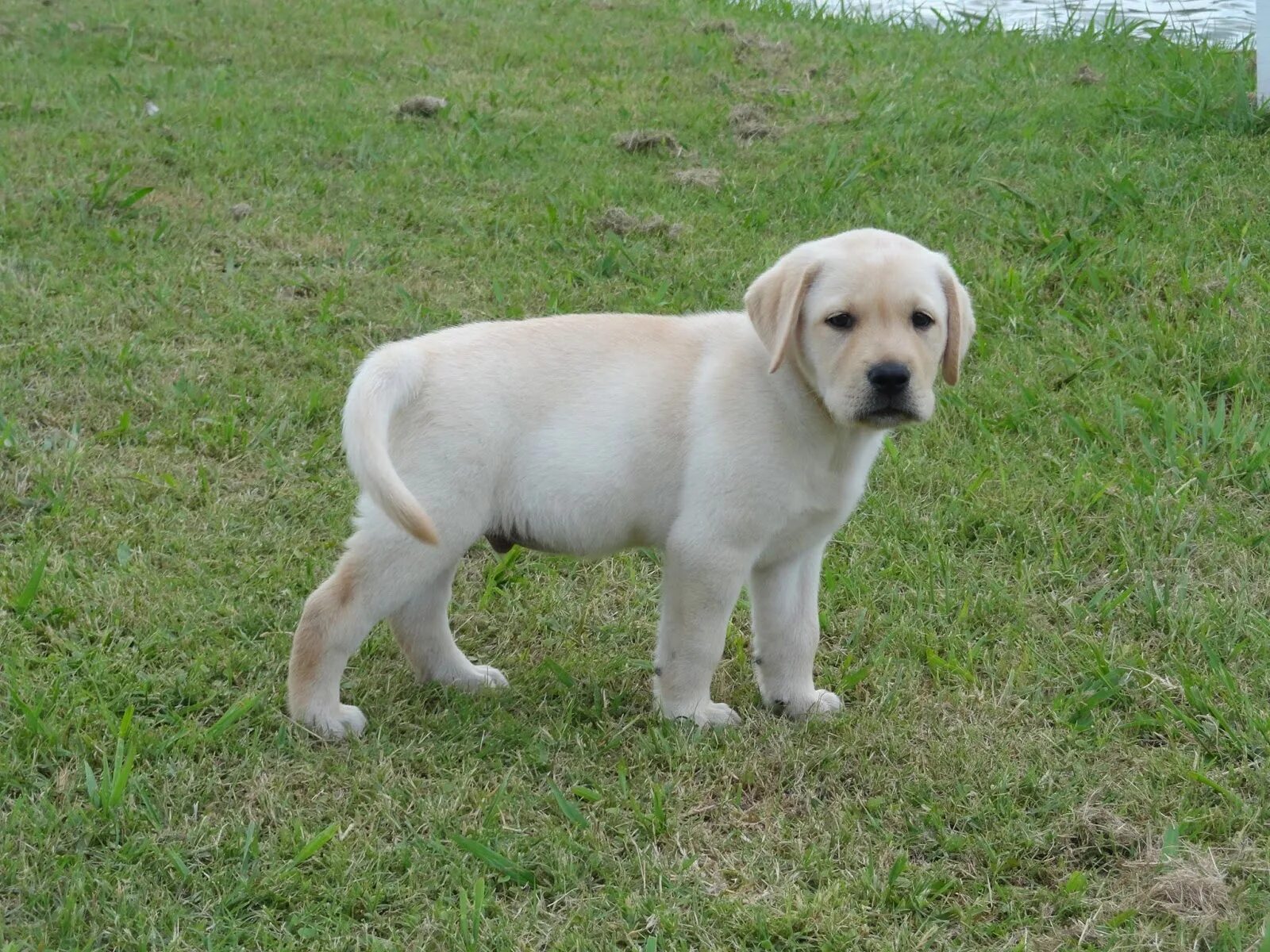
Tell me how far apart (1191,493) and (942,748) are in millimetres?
1676

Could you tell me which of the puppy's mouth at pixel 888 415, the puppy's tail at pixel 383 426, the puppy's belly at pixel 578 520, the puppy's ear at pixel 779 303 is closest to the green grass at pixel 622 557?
the puppy's belly at pixel 578 520

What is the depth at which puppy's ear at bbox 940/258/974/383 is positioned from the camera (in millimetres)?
3477

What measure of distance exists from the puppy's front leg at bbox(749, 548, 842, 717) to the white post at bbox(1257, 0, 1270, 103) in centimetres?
465

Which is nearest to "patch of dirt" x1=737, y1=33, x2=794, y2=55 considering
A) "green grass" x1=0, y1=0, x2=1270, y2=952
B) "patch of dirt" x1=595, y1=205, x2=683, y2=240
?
"green grass" x1=0, y1=0, x2=1270, y2=952

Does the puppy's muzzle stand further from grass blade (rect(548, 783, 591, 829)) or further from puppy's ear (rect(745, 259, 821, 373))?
grass blade (rect(548, 783, 591, 829))

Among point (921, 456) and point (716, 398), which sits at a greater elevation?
point (716, 398)

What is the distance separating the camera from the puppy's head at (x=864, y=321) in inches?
128

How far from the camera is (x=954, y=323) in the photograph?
350cm

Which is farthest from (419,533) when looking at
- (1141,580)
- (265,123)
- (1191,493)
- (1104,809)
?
(265,123)

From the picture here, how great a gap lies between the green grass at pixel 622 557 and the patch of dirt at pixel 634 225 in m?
0.07

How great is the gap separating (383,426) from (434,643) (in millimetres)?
749

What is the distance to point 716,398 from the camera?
11.5 ft

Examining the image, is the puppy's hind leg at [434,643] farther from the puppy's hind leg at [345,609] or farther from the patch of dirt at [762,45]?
the patch of dirt at [762,45]

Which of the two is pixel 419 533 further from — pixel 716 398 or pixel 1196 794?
pixel 1196 794
